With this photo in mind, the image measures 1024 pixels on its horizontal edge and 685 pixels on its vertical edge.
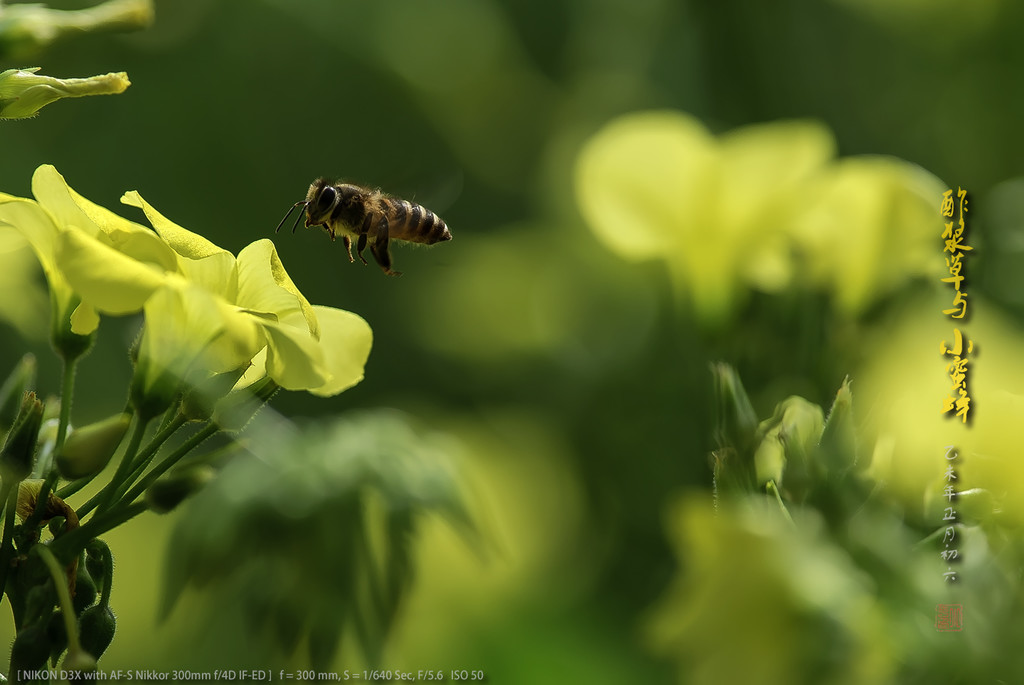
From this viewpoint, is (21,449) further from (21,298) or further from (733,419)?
(21,298)

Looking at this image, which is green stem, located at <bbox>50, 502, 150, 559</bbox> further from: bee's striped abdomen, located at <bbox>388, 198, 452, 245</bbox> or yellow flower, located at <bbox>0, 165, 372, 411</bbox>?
bee's striped abdomen, located at <bbox>388, 198, 452, 245</bbox>

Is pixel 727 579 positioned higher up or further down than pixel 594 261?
further down

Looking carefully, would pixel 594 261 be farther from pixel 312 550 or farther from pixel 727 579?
pixel 727 579

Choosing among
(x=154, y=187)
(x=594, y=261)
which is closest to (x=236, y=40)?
(x=154, y=187)

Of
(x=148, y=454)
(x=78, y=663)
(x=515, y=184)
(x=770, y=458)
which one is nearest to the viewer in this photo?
(x=78, y=663)

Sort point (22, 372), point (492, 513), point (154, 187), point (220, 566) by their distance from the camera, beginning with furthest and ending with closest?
point (154, 187)
point (492, 513)
point (220, 566)
point (22, 372)

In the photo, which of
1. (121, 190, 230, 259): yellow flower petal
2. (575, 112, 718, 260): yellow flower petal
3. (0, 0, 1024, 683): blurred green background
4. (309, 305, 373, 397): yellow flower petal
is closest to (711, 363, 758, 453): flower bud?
(309, 305, 373, 397): yellow flower petal

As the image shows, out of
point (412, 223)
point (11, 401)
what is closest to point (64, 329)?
point (11, 401)
